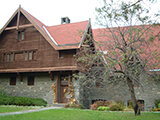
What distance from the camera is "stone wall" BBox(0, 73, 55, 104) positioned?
A: 1767cm

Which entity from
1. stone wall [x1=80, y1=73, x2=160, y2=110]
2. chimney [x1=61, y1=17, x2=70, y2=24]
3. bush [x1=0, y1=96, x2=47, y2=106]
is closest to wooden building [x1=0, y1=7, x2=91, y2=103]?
bush [x1=0, y1=96, x2=47, y2=106]

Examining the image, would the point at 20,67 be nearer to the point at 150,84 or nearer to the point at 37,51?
the point at 37,51

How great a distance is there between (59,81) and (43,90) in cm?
188

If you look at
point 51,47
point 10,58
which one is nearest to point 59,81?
point 51,47

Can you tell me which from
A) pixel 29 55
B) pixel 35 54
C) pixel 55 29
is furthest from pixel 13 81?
pixel 55 29

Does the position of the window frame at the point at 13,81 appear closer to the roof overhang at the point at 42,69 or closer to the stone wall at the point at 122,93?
the roof overhang at the point at 42,69

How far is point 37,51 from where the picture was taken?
18.5 meters

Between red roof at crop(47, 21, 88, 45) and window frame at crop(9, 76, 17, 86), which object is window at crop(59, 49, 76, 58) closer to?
red roof at crop(47, 21, 88, 45)

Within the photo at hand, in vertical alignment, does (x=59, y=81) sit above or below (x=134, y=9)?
below

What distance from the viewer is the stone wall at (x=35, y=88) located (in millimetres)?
17666

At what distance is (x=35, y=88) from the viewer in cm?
1825

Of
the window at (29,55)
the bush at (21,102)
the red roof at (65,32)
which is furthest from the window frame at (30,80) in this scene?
the red roof at (65,32)

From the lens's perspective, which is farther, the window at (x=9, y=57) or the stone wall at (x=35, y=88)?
the window at (x=9, y=57)

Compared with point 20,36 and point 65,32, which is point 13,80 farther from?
point 65,32
